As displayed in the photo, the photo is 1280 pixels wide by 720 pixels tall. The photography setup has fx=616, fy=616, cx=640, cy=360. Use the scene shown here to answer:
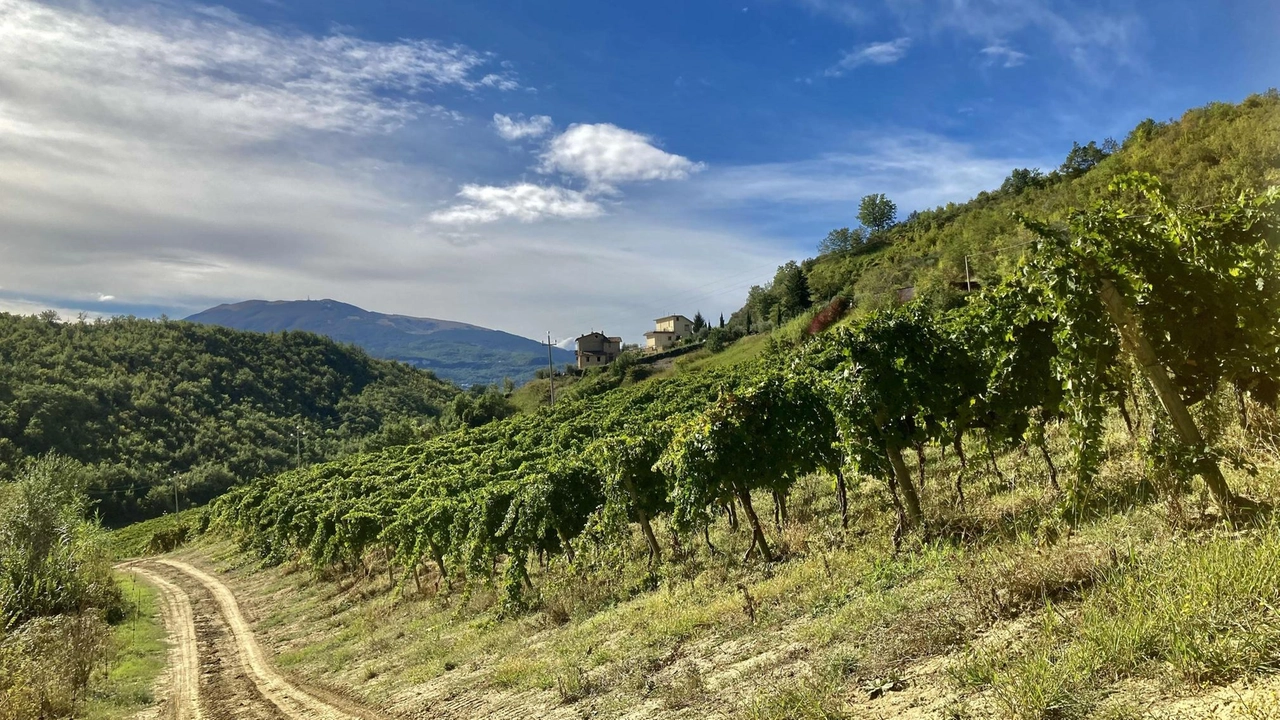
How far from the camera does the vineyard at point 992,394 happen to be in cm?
551

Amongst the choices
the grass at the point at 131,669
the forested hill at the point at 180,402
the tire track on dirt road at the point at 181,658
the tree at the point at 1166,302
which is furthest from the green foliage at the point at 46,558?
the forested hill at the point at 180,402

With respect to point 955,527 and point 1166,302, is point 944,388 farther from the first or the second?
point 1166,302

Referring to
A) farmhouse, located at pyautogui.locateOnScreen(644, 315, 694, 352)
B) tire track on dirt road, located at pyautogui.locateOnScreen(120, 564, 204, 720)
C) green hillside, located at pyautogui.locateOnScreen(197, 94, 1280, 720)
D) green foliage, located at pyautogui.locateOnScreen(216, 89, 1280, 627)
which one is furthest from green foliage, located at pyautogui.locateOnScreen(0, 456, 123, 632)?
farmhouse, located at pyautogui.locateOnScreen(644, 315, 694, 352)

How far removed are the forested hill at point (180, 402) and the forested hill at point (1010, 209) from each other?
53789 millimetres

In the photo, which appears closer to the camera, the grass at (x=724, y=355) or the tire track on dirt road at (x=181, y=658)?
the tire track on dirt road at (x=181, y=658)

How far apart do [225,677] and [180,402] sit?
122m

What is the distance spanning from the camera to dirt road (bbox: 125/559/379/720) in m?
11.7

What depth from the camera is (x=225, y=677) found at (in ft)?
49.6

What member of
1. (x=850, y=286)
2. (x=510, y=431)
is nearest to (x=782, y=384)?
(x=510, y=431)

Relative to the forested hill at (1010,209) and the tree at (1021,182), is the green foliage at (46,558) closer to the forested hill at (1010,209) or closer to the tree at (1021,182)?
the forested hill at (1010,209)

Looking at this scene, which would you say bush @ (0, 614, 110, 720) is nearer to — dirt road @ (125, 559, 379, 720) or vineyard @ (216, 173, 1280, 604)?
dirt road @ (125, 559, 379, 720)

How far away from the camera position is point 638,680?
24.6ft

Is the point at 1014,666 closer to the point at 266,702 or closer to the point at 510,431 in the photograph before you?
the point at 266,702

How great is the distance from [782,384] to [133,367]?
491 feet
